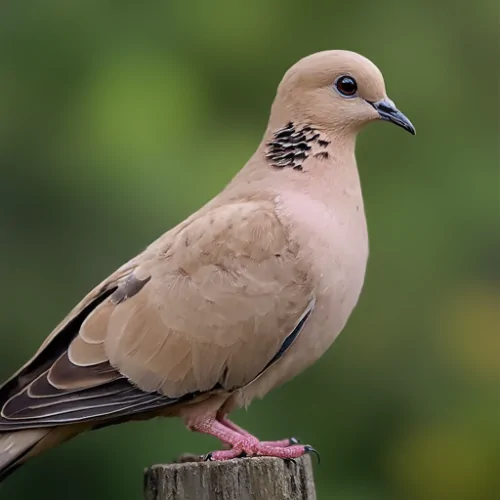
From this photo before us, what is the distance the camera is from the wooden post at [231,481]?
3.86 meters

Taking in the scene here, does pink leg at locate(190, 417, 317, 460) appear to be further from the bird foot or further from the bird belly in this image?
the bird belly

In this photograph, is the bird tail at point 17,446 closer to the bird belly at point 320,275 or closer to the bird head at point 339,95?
the bird belly at point 320,275

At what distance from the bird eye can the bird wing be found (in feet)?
2.04

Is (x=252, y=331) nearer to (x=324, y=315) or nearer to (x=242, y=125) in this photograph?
(x=324, y=315)

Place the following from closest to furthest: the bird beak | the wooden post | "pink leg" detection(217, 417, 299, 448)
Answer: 1. the wooden post
2. "pink leg" detection(217, 417, 299, 448)
3. the bird beak

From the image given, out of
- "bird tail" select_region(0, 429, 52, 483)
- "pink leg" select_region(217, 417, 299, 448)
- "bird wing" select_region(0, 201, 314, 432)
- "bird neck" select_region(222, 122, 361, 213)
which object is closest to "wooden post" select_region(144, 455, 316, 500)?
"pink leg" select_region(217, 417, 299, 448)

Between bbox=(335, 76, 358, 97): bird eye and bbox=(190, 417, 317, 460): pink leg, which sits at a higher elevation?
bbox=(335, 76, 358, 97): bird eye

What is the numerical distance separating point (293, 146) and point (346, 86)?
1.09 feet

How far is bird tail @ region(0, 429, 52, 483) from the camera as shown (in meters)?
4.41

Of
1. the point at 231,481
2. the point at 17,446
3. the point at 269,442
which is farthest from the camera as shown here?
the point at 17,446

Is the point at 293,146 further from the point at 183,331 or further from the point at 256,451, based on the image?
the point at 256,451

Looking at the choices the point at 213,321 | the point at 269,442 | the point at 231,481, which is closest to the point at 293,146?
the point at 213,321

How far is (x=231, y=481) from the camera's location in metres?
3.86

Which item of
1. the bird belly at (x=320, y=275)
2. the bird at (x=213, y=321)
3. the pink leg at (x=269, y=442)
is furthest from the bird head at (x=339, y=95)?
the pink leg at (x=269, y=442)
